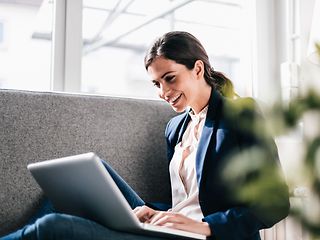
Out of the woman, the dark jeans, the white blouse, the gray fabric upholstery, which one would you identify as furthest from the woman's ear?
the dark jeans

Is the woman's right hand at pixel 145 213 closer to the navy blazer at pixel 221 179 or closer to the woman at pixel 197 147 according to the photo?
the woman at pixel 197 147

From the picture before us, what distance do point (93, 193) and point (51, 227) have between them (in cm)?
18

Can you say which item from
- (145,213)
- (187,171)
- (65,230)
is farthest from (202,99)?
(65,230)

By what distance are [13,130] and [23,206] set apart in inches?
9.4

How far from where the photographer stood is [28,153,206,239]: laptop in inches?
39.5

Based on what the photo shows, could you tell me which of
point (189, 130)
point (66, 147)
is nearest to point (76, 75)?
point (66, 147)

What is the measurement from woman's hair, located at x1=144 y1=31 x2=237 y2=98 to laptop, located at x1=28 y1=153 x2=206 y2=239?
0.53 m

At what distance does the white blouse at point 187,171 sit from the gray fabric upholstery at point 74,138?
0.15m

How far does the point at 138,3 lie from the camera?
241 cm

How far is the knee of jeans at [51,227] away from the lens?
91 cm

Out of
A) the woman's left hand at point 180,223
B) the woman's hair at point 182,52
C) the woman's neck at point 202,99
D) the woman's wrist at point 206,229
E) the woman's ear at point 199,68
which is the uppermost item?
the woman's hair at point 182,52

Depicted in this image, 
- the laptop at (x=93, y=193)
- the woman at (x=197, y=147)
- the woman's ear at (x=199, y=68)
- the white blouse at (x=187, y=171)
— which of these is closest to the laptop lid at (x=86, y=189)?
the laptop at (x=93, y=193)

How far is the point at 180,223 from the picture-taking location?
46.9 inches

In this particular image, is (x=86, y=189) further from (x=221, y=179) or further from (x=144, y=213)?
(x=221, y=179)
